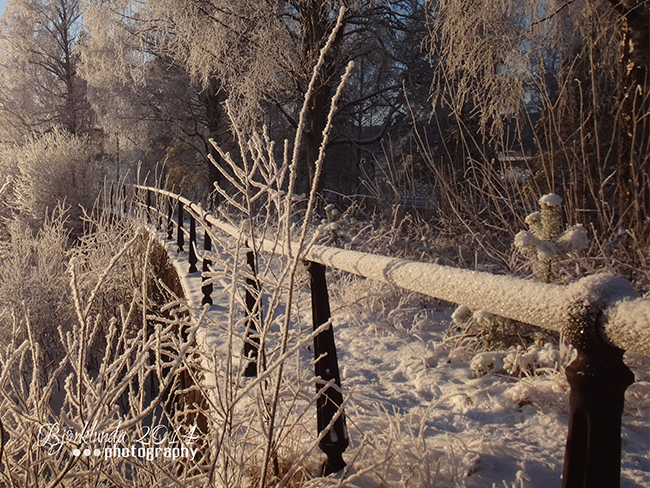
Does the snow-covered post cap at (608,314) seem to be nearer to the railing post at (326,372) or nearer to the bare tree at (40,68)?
the railing post at (326,372)

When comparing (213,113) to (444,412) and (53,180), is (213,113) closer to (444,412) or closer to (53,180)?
(53,180)

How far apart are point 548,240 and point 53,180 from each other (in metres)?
11.2

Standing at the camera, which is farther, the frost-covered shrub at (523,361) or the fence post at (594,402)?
the frost-covered shrub at (523,361)

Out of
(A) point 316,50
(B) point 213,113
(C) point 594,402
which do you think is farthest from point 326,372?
(B) point 213,113

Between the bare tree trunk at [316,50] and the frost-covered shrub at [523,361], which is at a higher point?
the bare tree trunk at [316,50]

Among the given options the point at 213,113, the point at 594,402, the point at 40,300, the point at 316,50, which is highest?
the point at 213,113

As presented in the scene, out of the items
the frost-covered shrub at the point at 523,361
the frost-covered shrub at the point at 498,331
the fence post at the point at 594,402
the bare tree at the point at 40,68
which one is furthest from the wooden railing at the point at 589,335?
the bare tree at the point at 40,68

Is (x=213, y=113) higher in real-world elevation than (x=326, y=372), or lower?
higher

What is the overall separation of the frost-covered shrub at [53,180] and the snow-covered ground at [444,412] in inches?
348

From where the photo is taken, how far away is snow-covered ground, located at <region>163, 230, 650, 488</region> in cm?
154

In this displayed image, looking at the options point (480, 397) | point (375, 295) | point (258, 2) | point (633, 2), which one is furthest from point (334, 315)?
point (258, 2)

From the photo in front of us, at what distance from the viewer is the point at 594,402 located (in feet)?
2.47

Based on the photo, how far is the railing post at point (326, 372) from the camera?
155 centimetres

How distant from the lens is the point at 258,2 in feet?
29.2
